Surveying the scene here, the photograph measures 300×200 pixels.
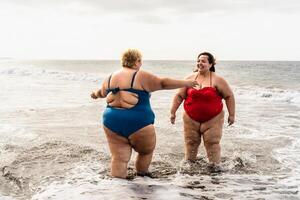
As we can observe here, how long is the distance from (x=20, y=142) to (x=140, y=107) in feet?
11.9

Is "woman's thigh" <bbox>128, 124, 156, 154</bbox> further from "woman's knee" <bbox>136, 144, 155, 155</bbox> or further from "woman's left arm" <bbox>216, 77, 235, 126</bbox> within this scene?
"woman's left arm" <bbox>216, 77, 235, 126</bbox>

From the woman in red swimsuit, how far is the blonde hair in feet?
4.19

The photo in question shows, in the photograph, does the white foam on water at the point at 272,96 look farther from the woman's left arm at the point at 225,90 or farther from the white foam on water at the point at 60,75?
the white foam on water at the point at 60,75

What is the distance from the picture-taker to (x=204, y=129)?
5.94 metres

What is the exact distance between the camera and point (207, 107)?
19.2 ft

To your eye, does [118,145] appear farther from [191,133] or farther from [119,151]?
[191,133]

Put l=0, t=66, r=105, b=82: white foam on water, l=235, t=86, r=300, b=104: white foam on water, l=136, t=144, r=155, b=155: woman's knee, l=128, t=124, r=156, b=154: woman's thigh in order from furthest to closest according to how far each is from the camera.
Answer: l=0, t=66, r=105, b=82: white foam on water
l=235, t=86, r=300, b=104: white foam on water
l=136, t=144, r=155, b=155: woman's knee
l=128, t=124, r=156, b=154: woman's thigh

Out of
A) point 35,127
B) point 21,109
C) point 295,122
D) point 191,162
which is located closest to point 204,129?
point 191,162

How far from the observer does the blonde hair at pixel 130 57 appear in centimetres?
498

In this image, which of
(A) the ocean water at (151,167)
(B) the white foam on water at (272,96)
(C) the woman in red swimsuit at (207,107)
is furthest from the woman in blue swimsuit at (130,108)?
(B) the white foam on water at (272,96)

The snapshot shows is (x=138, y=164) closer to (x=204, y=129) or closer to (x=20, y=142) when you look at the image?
(x=204, y=129)

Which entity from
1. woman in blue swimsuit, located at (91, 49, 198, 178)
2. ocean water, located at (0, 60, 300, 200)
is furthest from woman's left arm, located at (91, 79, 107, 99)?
ocean water, located at (0, 60, 300, 200)

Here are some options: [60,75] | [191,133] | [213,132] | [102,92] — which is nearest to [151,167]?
[191,133]

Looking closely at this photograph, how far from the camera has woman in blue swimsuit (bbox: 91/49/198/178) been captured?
479cm
